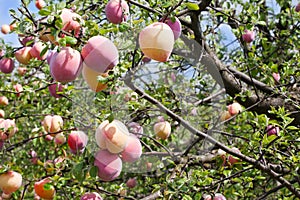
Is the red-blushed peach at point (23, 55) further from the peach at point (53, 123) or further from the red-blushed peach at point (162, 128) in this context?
the red-blushed peach at point (162, 128)

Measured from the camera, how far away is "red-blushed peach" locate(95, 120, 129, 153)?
1047 millimetres

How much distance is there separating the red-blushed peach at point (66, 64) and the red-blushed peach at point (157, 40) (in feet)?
0.55

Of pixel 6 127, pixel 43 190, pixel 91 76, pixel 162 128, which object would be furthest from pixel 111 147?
pixel 6 127

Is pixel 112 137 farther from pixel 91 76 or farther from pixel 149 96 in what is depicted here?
pixel 149 96

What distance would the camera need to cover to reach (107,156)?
1.08m

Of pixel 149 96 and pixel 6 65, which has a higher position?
pixel 149 96

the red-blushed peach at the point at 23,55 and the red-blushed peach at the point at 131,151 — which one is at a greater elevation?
the red-blushed peach at the point at 131,151

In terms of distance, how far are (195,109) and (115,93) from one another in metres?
0.54

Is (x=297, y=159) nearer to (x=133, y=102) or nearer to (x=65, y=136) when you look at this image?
(x=133, y=102)

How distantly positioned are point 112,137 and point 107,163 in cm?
8

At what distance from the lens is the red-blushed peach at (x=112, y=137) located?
41.2 inches

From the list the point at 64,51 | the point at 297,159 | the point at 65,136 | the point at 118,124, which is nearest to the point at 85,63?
the point at 64,51

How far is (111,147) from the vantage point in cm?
106

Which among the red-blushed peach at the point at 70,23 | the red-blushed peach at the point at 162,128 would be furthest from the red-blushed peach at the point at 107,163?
the red-blushed peach at the point at 162,128
